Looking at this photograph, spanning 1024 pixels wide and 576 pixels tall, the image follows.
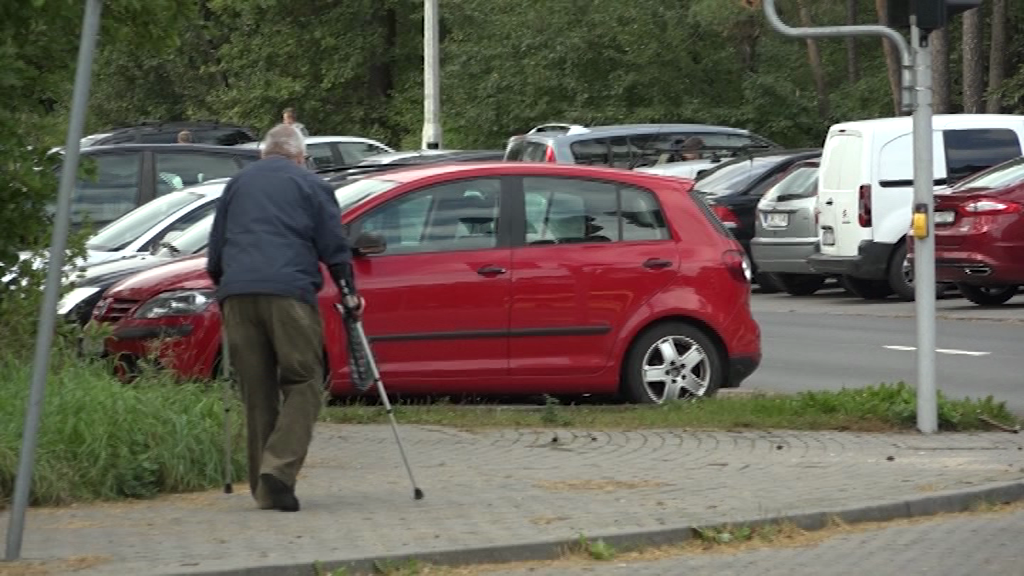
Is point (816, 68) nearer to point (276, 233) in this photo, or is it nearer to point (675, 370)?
point (675, 370)

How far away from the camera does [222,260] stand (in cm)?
930

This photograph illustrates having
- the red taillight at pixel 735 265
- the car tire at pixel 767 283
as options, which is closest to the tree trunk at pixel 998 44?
the car tire at pixel 767 283

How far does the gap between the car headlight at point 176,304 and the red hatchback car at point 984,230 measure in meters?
10.7

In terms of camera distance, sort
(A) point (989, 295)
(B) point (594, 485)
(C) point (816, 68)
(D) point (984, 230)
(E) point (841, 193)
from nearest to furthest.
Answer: (B) point (594, 485)
(D) point (984, 230)
(A) point (989, 295)
(E) point (841, 193)
(C) point (816, 68)

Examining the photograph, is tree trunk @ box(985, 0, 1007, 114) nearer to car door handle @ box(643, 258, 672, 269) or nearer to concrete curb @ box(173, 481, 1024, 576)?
car door handle @ box(643, 258, 672, 269)

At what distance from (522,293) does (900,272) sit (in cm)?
1101

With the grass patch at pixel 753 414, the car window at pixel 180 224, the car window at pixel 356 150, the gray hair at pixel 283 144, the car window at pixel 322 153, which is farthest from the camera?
the car window at pixel 356 150

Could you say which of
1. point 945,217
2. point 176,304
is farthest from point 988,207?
point 176,304

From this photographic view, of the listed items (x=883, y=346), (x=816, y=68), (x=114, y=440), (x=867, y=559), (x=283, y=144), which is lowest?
(x=883, y=346)

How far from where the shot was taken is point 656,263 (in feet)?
43.9

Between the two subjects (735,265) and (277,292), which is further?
(735,265)

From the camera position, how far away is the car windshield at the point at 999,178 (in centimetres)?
2181

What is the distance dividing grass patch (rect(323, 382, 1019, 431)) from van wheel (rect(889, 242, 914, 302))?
10.5 m

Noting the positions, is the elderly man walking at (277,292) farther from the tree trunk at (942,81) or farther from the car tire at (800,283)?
the tree trunk at (942,81)
